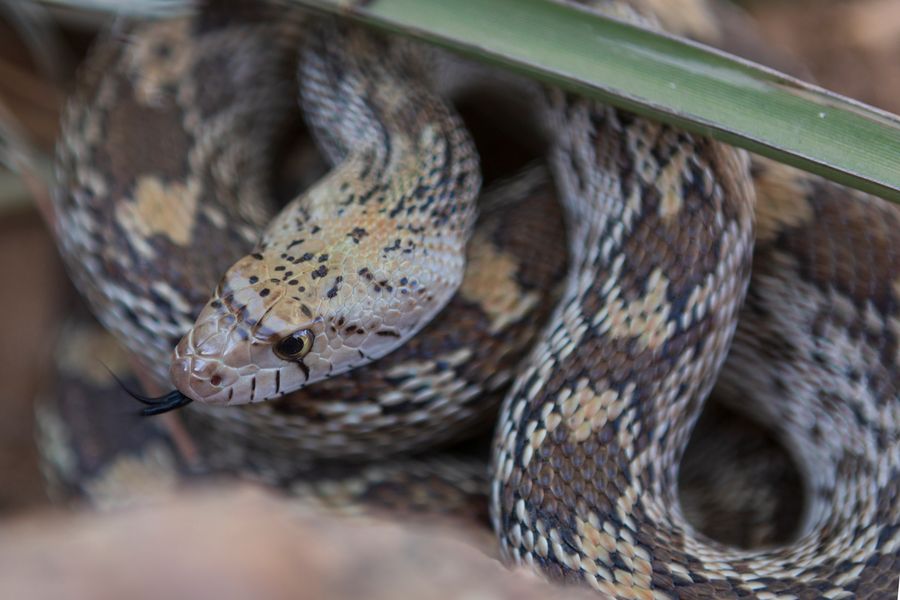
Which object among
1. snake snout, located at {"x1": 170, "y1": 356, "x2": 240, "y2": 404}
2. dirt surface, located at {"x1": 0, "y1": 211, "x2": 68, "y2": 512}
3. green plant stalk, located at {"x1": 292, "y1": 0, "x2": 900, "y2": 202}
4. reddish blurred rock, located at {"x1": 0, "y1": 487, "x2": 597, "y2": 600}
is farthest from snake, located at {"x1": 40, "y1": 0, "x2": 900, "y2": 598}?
dirt surface, located at {"x1": 0, "y1": 211, "x2": 68, "y2": 512}

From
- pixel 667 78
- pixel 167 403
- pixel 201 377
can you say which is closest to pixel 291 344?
pixel 201 377

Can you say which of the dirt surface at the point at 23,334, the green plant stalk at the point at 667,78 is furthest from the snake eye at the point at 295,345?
the dirt surface at the point at 23,334

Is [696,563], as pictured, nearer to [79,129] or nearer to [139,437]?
[139,437]

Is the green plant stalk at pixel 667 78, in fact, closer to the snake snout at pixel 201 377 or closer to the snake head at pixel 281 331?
A: the snake head at pixel 281 331

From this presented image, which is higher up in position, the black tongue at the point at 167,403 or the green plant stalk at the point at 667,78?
the green plant stalk at the point at 667,78

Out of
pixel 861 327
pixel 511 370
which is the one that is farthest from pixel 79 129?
pixel 861 327

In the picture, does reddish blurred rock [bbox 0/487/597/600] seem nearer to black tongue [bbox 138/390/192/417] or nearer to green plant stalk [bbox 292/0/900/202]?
black tongue [bbox 138/390/192/417]

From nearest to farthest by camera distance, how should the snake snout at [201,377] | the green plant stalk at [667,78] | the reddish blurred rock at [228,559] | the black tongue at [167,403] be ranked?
the reddish blurred rock at [228,559] < the green plant stalk at [667,78] < the snake snout at [201,377] < the black tongue at [167,403]
